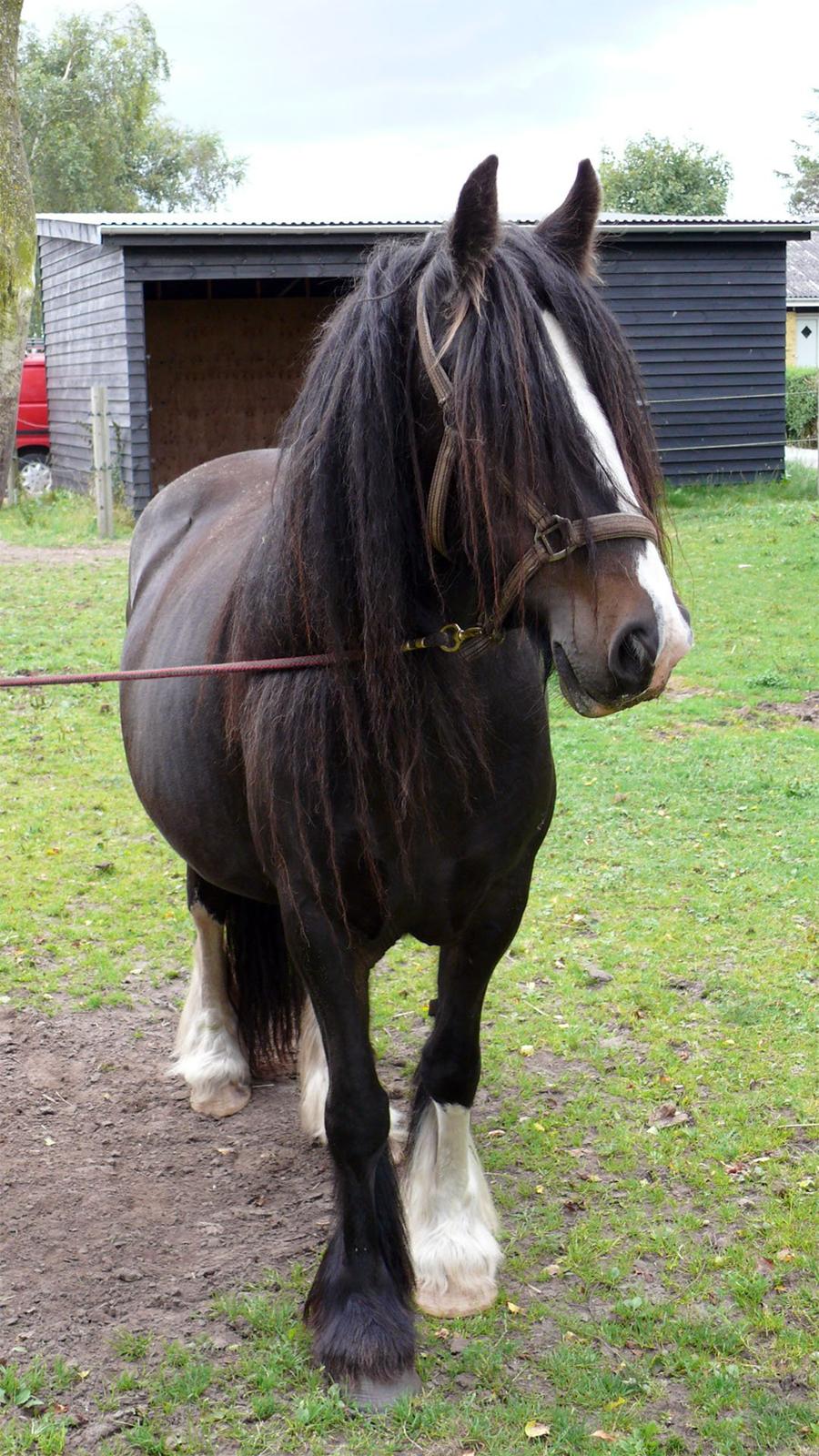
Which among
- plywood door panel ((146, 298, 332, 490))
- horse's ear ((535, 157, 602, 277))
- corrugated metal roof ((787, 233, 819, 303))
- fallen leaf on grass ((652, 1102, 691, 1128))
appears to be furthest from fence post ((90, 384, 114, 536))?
corrugated metal roof ((787, 233, 819, 303))

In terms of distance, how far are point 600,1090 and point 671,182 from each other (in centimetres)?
4942

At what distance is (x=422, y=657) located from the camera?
2342mm

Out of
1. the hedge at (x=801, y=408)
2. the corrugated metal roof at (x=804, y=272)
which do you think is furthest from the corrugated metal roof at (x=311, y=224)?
the corrugated metal roof at (x=804, y=272)

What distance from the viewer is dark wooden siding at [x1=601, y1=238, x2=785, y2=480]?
16125 mm

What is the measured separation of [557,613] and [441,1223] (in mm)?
1659

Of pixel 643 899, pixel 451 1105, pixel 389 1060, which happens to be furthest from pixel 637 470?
pixel 643 899

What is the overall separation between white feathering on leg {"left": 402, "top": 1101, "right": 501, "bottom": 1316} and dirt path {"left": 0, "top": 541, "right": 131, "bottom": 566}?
33.7ft

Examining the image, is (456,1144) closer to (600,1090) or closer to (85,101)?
(600,1090)

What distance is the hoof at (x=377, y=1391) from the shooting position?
2.57 meters

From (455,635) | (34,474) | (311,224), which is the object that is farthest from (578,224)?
(34,474)

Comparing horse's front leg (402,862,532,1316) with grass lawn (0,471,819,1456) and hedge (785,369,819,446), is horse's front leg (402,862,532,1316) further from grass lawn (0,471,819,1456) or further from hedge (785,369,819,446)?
hedge (785,369,819,446)

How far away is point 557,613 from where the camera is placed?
6.66ft

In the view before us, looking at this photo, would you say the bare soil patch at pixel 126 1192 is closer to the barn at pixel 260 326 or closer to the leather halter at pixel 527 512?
the leather halter at pixel 527 512

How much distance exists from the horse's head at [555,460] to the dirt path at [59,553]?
1094 centimetres
